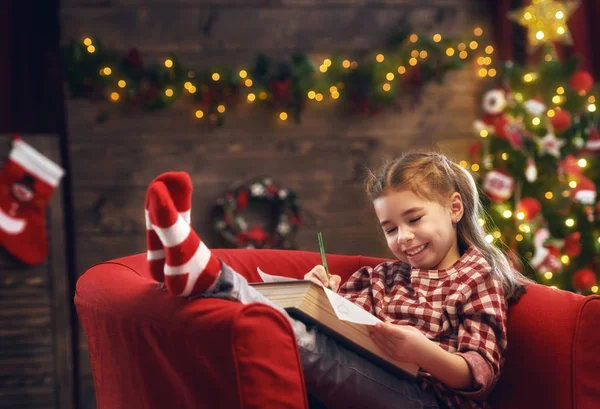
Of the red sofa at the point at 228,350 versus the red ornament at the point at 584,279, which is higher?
the red sofa at the point at 228,350

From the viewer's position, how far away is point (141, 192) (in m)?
3.39

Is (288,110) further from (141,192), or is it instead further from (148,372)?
(148,372)

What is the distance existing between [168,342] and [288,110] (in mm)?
2396

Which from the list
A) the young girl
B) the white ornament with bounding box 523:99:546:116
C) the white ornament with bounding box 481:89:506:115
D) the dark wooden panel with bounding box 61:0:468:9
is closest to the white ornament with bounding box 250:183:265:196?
the dark wooden panel with bounding box 61:0:468:9

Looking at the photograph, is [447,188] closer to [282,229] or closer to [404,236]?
[404,236]

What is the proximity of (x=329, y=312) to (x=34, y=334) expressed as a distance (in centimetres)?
192

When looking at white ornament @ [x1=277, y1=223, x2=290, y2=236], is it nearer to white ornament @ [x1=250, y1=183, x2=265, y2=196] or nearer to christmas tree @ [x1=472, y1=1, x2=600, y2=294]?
white ornament @ [x1=250, y1=183, x2=265, y2=196]

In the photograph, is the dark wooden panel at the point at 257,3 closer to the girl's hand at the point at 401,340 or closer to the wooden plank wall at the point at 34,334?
the wooden plank wall at the point at 34,334

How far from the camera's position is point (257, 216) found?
3479mm

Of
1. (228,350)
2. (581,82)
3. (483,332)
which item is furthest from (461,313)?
(581,82)

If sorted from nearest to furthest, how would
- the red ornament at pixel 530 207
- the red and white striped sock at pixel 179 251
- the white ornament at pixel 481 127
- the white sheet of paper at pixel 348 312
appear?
the red and white striped sock at pixel 179 251 → the white sheet of paper at pixel 348 312 → the red ornament at pixel 530 207 → the white ornament at pixel 481 127

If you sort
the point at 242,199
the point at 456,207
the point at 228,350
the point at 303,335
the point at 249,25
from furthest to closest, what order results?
the point at 249,25, the point at 242,199, the point at 456,207, the point at 303,335, the point at 228,350

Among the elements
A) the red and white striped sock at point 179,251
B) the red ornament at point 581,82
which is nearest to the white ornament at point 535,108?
the red ornament at point 581,82

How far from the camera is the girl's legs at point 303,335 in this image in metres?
1.10
